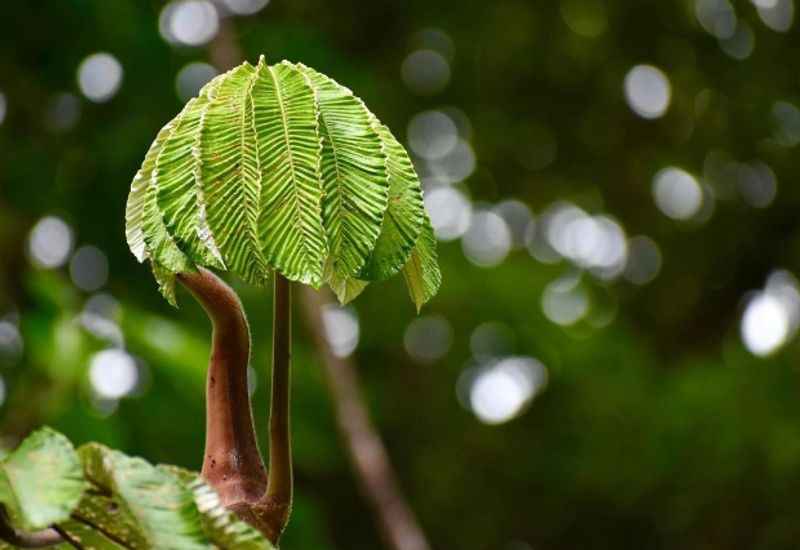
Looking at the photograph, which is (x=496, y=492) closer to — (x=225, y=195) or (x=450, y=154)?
(x=450, y=154)

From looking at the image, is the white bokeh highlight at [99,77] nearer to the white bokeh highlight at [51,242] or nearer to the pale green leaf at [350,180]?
the white bokeh highlight at [51,242]

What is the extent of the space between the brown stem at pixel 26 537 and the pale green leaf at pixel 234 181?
166mm

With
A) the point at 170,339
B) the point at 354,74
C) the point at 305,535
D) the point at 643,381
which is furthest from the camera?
the point at 643,381

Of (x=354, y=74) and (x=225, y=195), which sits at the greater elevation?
(x=354, y=74)

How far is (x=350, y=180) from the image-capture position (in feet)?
2.41

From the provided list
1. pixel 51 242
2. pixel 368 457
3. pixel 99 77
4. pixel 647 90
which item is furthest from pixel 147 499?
pixel 647 90

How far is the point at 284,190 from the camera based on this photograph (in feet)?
2.39

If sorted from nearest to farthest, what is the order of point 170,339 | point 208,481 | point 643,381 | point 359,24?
point 208,481 → point 170,339 → point 643,381 → point 359,24

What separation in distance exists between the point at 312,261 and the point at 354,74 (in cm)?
337

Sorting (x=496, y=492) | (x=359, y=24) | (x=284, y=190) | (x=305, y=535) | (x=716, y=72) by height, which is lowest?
(x=496, y=492)

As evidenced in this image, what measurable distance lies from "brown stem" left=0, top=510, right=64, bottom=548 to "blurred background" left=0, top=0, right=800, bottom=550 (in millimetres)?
2813

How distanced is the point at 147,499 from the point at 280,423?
0.38ft

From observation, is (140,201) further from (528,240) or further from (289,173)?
(528,240)

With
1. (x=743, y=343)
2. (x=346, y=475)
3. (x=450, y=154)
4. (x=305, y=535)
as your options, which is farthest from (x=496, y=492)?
(x=305, y=535)
